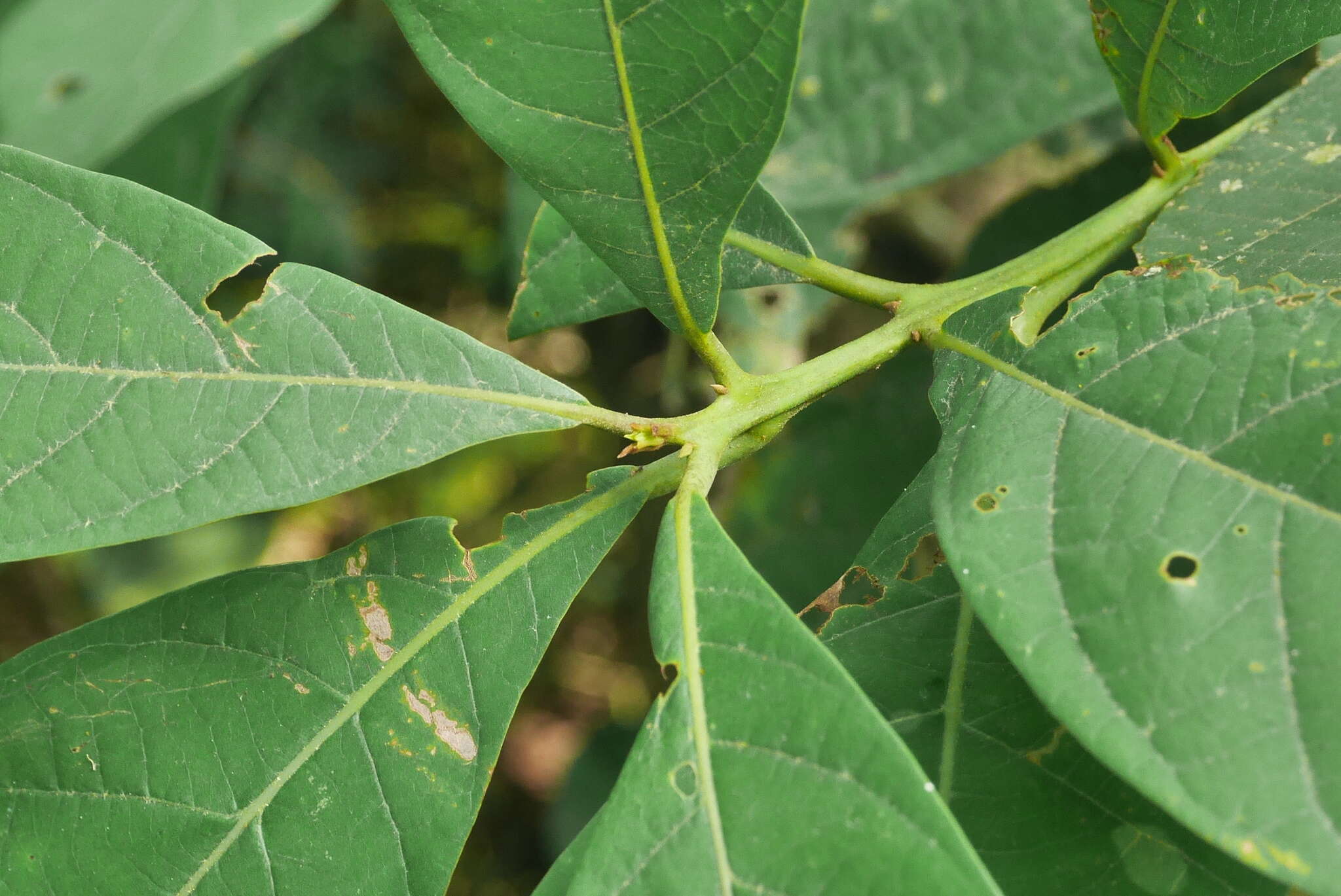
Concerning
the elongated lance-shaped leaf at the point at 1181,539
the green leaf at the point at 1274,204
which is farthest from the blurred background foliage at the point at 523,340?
the elongated lance-shaped leaf at the point at 1181,539

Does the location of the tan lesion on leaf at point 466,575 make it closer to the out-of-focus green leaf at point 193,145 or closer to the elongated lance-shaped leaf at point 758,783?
the elongated lance-shaped leaf at point 758,783

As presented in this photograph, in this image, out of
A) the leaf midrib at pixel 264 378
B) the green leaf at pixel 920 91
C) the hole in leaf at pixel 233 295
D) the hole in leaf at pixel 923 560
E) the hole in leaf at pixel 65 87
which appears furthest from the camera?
the hole in leaf at pixel 233 295

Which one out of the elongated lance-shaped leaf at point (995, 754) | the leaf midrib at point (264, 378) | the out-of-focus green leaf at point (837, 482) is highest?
the leaf midrib at point (264, 378)

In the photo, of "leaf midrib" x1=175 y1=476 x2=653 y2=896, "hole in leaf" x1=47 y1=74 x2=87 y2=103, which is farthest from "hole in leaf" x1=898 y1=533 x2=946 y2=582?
"hole in leaf" x1=47 y1=74 x2=87 y2=103

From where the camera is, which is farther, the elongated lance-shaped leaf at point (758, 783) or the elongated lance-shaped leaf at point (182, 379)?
the elongated lance-shaped leaf at point (182, 379)

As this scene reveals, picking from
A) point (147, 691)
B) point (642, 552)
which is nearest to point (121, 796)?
point (147, 691)

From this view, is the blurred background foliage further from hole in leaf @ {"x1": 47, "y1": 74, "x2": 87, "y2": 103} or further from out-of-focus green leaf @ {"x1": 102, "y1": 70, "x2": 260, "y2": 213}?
hole in leaf @ {"x1": 47, "y1": 74, "x2": 87, "y2": 103}

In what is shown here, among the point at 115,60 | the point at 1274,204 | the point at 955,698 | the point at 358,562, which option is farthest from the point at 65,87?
the point at 1274,204
